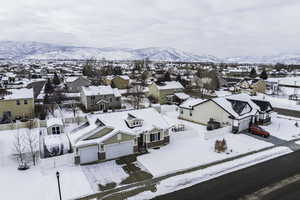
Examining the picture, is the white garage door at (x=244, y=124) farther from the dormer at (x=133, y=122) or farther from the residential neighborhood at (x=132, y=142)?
the dormer at (x=133, y=122)

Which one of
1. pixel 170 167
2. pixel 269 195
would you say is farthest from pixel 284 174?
pixel 170 167

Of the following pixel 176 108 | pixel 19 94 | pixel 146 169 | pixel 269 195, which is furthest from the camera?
pixel 176 108

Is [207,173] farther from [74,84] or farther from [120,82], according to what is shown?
[120,82]

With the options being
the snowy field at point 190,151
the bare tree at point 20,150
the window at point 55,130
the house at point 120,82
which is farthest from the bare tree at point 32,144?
the house at point 120,82

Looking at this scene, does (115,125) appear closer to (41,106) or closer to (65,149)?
(65,149)

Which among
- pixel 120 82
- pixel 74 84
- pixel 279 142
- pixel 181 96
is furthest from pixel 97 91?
pixel 279 142
